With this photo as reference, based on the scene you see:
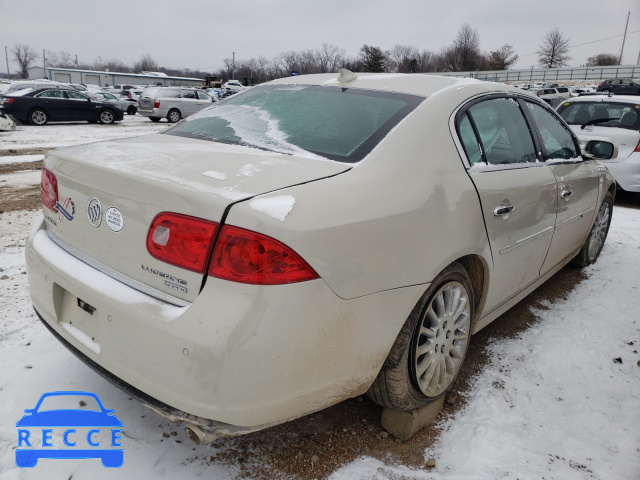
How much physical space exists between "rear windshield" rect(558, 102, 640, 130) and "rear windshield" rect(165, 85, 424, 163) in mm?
5907

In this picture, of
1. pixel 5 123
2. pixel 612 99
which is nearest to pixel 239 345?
pixel 612 99

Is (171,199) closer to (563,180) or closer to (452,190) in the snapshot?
(452,190)

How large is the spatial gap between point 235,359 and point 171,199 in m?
0.59

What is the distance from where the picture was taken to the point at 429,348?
224cm

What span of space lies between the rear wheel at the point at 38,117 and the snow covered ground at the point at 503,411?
1645cm

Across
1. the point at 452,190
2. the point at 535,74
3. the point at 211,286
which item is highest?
the point at 535,74

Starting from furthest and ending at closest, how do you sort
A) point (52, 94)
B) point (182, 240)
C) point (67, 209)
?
1. point (52, 94)
2. point (67, 209)
3. point (182, 240)

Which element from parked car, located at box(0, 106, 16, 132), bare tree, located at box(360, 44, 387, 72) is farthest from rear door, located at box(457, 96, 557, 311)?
bare tree, located at box(360, 44, 387, 72)

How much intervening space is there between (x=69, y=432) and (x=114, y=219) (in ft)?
3.48

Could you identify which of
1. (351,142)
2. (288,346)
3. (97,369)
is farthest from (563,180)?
(97,369)

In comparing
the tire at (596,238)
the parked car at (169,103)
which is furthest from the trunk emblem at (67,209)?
the parked car at (169,103)

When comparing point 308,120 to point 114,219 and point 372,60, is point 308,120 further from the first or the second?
point 372,60

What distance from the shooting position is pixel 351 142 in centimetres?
218

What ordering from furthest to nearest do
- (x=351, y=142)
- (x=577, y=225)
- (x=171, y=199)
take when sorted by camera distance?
(x=577, y=225), (x=351, y=142), (x=171, y=199)
